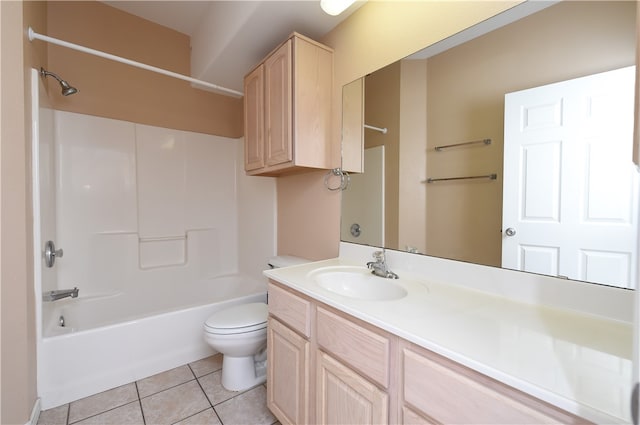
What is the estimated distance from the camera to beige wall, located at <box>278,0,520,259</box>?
3.80ft

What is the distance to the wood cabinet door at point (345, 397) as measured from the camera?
80cm

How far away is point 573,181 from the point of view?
0.83 metres

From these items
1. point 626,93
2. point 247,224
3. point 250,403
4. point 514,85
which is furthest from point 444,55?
point 247,224

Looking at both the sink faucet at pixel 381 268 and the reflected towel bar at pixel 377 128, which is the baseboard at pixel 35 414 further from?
the reflected towel bar at pixel 377 128

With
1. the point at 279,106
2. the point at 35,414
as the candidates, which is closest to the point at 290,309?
the point at 279,106

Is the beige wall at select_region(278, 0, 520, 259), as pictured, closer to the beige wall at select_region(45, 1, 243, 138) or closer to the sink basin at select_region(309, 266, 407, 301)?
the sink basin at select_region(309, 266, 407, 301)

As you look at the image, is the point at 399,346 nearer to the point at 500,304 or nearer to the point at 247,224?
the point at 500,304

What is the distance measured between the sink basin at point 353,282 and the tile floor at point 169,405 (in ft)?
2.71

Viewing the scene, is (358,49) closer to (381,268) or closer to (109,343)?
(381,268)

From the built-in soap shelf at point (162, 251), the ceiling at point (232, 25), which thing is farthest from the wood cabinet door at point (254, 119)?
the built-in soap shelf at point (162, 251)

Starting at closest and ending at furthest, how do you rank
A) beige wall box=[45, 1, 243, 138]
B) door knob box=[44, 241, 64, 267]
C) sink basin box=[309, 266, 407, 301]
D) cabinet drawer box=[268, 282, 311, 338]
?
1. cabinet drawer box=[268, 282, 311, 338]
2. sink basin box=[309, 266, 407, 301]
3. door knob box=[44, 241, 64, 267]
4. beige wall box=[45, 1, 243, 138]

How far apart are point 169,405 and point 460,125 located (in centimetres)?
214

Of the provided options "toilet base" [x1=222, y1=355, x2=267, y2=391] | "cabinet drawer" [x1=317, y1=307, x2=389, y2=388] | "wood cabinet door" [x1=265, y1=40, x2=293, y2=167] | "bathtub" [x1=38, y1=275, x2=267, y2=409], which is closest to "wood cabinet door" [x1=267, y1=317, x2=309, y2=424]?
"cabinet drawer" [x1=317, y1=307, x2=389, y2=388]

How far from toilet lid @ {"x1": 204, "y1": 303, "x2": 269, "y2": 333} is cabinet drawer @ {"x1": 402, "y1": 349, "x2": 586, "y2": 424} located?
1104 millimetres
